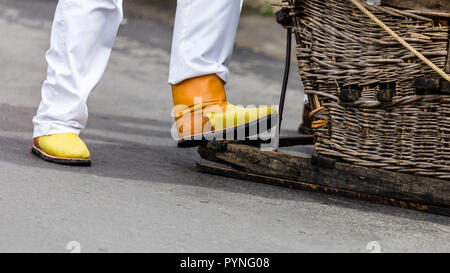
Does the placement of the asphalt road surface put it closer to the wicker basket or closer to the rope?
the wicker basket

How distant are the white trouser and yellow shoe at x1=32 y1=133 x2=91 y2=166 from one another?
0.12 feet

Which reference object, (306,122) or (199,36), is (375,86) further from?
(306,122)

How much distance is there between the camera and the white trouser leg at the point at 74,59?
8.95 feet

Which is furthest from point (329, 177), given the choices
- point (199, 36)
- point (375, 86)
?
point (199, 36)

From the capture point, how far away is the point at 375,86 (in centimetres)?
244

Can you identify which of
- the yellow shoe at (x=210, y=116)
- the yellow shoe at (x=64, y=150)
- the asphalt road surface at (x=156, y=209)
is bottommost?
the asphalt road surface at (x=156, y=209)

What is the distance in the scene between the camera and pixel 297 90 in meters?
5.33

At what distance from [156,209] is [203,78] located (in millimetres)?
695

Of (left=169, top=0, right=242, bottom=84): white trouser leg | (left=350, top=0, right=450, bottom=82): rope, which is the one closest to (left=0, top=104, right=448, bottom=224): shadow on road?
(left=169, top=0, right=242, bottom=84): white trouser leg

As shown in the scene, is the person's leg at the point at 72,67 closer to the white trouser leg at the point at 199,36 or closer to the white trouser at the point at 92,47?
the white trouser at the point at 92,47

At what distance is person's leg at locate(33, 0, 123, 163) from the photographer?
107 inches

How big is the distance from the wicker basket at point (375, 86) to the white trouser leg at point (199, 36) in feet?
0.99

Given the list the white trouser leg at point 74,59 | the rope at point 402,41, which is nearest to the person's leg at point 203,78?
the white trouser leg at point 74,59

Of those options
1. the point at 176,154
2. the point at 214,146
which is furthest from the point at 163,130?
the point at 214,146
